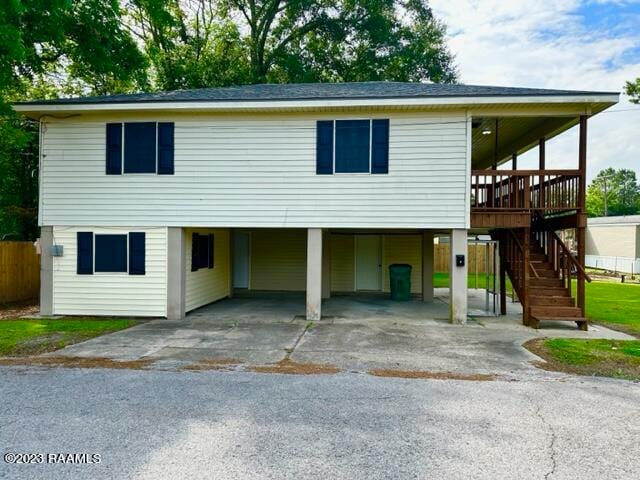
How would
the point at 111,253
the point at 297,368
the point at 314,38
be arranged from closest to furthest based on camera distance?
the point at 297,368 → the point at 111,253 → the point at 314,38

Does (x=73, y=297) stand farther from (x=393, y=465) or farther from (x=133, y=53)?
(x=393, y=465)

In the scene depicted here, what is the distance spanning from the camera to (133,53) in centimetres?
1248

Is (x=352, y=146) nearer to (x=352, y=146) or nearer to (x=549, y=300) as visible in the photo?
(x=352, y=146)

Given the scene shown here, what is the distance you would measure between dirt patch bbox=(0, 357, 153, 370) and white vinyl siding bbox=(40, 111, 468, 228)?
384 centimetres

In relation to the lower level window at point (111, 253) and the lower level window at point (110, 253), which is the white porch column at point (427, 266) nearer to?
the lower level window at point (111, 253)

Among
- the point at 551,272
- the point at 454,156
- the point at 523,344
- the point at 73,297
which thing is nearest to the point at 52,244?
the point at 73,297

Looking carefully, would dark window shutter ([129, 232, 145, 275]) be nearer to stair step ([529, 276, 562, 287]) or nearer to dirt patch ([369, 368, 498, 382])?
dirt patch ([369, 368, 498, 382])

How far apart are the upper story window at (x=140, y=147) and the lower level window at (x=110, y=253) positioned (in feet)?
4.86

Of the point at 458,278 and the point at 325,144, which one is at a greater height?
→ the point at 325,144

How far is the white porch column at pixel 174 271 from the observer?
9.20m

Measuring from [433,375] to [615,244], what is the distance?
87.2 feet

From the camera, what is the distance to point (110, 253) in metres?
9.25

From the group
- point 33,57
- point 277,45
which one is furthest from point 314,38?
point 33,57

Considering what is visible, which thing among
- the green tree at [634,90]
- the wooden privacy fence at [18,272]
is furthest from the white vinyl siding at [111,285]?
the green tree at [634,90]
